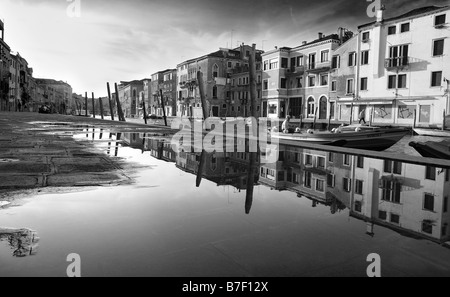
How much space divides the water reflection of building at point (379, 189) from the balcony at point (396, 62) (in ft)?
94.6

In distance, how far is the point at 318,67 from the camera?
1570 inches

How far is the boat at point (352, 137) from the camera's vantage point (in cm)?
1562

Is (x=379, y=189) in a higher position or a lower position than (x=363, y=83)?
lower

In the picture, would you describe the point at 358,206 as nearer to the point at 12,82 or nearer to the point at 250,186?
the point at 250,186

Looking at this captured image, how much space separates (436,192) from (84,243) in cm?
417

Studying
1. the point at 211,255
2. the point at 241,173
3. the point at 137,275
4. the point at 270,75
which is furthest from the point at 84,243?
the point at 270,75

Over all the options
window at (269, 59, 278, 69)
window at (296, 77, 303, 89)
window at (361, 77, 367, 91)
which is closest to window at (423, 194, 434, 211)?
window at (361, 77, 367, 91)

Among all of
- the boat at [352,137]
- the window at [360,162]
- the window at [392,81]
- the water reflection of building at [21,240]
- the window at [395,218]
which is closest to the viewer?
the water reflection of building at [21,240]

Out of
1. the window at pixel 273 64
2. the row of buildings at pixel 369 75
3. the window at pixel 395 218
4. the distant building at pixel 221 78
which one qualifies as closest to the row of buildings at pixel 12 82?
the distant building at pixel 221 78

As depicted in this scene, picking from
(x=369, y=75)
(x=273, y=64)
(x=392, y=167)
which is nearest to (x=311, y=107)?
(x=273, y=64)

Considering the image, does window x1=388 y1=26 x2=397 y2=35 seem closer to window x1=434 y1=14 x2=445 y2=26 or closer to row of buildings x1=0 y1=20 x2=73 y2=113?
window x1=434 y1=14 x2=445 y2=26

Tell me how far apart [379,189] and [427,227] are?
1526 mm

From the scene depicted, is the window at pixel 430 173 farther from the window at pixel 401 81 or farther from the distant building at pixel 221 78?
the distant building at pixel 221 78

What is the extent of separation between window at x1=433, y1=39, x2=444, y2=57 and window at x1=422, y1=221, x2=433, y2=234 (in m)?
32.3
